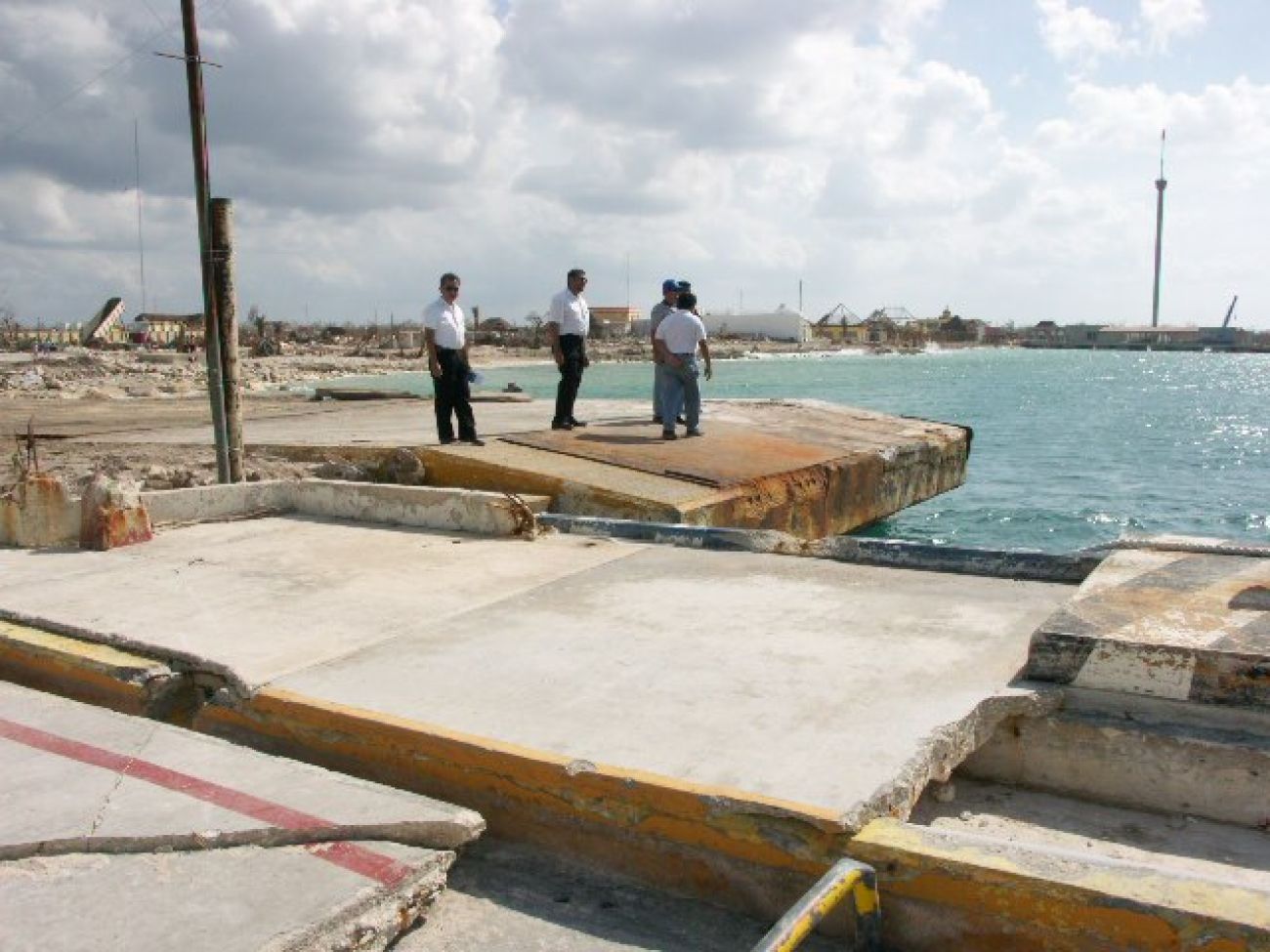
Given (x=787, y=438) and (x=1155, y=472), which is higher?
(x=787, y=438)

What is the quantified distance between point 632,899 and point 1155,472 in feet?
80.4

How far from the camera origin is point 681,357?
9586 millimetres

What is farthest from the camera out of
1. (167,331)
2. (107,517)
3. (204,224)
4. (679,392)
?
(167,331)

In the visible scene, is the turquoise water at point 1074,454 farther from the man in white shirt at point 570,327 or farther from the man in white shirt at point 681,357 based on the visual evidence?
the man in white shirt at point 570,327

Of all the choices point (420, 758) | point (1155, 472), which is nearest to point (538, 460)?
point (420, 758)

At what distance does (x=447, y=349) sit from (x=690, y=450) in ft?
7.27

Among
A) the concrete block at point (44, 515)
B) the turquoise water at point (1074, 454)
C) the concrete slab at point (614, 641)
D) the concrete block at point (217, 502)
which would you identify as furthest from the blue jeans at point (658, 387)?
the concrete block at point (44, 515)

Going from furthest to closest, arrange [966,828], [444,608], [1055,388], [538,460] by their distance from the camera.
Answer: [1055,388]
[538,460]
[444,608]
[966,828]

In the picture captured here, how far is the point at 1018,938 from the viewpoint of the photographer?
2.42 metres

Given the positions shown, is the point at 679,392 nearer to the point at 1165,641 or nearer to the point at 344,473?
the point at 344,473

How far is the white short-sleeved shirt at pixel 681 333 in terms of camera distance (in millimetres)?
9523

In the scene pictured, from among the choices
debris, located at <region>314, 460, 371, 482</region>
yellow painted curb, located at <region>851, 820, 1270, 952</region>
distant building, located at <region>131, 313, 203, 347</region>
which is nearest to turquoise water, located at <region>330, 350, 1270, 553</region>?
debris, located at <region>314, 460, 371, 482</region>

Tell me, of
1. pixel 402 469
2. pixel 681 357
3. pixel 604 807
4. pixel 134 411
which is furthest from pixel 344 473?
pixel 134 411

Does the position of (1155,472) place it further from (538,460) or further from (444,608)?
(444,608)
